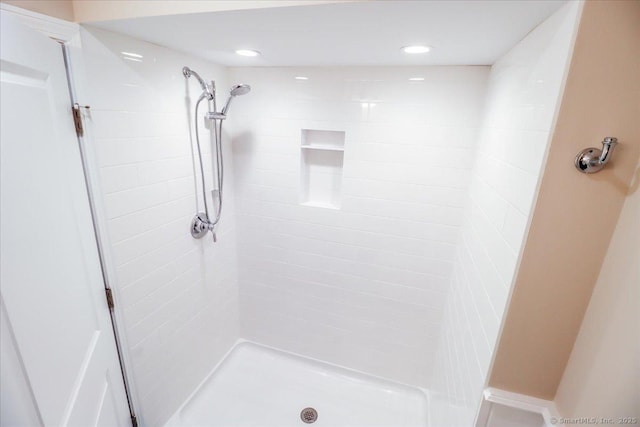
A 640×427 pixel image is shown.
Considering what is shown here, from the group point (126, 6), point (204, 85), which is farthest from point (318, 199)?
point (126, 6)

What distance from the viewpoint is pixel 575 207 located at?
0.76 m

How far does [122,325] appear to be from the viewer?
140 centimetres

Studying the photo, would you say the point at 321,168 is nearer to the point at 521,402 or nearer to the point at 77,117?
the point at 77,117

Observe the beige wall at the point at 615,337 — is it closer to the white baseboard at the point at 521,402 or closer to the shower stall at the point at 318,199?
the white baseboard at the point at 521,402

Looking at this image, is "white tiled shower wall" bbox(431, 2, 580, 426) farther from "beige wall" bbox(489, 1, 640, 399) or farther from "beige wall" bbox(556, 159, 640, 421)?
"beige wall" bbox(556, 159, 640, 421)

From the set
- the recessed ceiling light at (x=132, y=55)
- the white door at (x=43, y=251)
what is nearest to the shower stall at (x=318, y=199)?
the recessed ceiling light at (x=132, y=55)

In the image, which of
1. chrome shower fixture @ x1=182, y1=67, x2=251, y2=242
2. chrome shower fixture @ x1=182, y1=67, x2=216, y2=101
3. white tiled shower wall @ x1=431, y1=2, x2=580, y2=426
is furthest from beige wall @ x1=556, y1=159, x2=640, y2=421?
chrome shower fixture @ x1=182, y1=67, x2=216, y2=101

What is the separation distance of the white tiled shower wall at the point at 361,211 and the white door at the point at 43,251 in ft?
3.44

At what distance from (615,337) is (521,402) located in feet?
1.26

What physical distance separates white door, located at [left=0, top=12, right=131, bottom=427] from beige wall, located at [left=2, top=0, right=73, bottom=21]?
0.09 m

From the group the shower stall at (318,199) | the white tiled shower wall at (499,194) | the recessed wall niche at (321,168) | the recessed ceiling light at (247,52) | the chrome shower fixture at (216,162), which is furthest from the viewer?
the recessed wall niche at (321,168)

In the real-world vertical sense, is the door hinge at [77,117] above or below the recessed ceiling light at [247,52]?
below

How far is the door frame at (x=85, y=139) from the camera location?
964 mm

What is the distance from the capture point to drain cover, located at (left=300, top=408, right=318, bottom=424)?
6.38 feet
